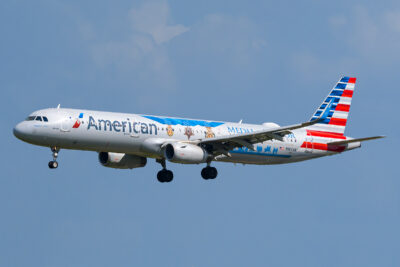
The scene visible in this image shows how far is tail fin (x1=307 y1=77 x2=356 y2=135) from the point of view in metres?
71.9

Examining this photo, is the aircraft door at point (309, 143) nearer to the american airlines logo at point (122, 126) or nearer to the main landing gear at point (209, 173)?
the main landing gear at point (209, 173)

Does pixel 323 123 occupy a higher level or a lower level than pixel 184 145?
higher

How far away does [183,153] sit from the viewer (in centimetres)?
6062

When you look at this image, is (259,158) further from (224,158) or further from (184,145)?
(184,145)

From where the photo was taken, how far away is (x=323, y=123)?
71812 mm

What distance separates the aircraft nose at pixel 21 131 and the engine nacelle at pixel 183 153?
31.0ft

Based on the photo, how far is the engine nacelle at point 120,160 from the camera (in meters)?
65.2

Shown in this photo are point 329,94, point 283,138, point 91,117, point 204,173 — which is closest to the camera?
point 91,117

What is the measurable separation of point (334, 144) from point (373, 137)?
842 cm

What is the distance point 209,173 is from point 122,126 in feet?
24.6

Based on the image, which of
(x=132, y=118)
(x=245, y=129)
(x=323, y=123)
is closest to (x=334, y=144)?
(x=323, y=123)

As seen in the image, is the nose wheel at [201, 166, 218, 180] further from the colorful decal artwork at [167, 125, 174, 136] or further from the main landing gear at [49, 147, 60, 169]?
the main landing gear at [49, 147, 60, 169]

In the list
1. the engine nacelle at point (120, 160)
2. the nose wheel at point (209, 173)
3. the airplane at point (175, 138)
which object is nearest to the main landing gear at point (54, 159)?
the airplane at point (175, 138)

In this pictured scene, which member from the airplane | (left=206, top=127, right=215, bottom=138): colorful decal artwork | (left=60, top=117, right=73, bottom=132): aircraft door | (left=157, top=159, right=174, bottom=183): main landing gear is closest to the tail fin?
the airplane
